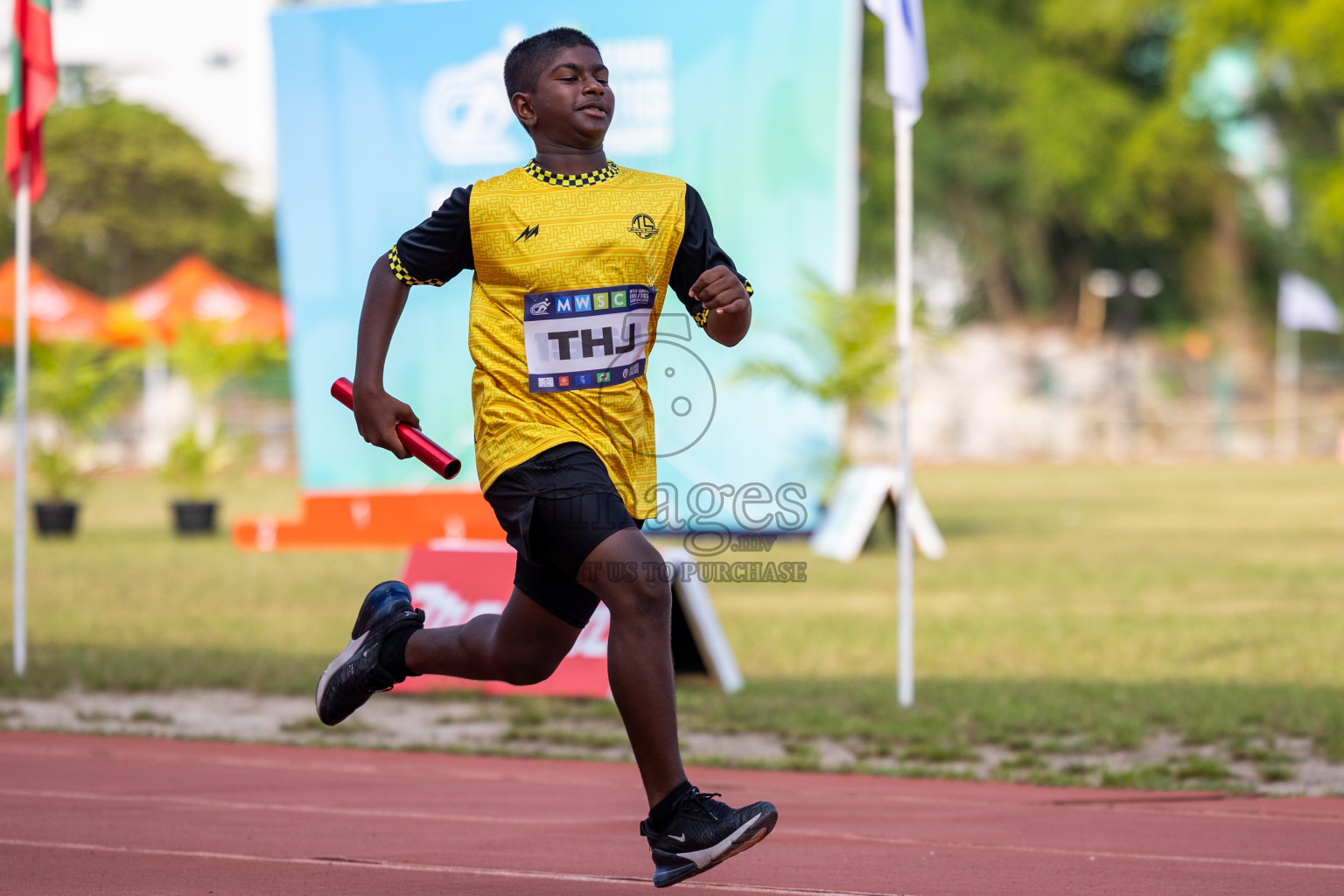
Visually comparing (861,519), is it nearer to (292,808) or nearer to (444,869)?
(292,808)

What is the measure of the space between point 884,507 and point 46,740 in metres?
12.4

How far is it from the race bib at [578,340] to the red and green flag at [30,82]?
623 cm

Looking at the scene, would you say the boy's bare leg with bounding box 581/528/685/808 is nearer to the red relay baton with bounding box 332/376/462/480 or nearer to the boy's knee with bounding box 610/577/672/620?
the boy's knee with bounding box 610/577/672/620

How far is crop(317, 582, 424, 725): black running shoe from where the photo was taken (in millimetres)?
4539

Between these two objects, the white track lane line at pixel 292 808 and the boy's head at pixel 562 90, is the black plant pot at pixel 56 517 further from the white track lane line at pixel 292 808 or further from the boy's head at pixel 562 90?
the boy's head at pixel 562 90

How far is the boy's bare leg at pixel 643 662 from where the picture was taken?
156 inches

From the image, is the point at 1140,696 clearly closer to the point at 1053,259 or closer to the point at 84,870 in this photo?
the point at 84,870

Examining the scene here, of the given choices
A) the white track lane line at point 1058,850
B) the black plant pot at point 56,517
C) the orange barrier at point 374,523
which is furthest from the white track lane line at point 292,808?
the black plant pot at point 56,517

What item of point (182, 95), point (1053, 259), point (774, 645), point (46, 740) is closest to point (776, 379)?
point (774, 645)

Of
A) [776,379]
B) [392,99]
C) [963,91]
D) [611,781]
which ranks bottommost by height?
[611,781]

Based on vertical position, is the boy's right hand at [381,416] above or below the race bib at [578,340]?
below

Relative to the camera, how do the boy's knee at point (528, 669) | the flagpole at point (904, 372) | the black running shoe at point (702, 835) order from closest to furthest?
the black running shoe at point (702, 835), the boy's knee at point (528, 669), the flagpole at point (904, 372)

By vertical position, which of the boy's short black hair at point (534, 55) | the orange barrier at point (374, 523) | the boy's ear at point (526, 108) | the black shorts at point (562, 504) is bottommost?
the orange barrier at point (374, 523)

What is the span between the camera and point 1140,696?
8703 mm
